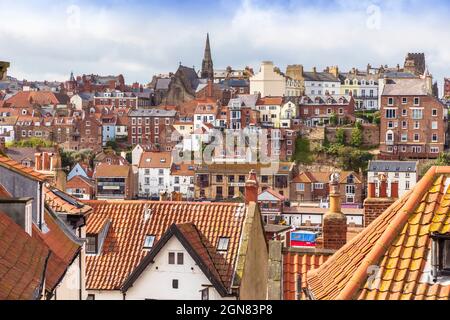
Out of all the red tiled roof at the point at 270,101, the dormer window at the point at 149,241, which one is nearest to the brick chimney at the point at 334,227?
Answer: the dormer window at the point at 149,241

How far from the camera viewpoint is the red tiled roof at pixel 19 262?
3.27m

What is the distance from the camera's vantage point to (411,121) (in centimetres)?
5444

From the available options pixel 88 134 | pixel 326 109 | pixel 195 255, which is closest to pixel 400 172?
pixel 326 109

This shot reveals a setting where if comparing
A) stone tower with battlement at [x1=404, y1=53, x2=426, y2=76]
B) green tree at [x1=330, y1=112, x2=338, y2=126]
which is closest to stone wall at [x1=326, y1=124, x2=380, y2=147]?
green tree at [x1=330, y1=112, x2=338, y2=126]

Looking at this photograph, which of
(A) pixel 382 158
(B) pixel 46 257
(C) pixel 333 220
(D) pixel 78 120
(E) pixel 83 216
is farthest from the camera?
(D) pixel 78 120

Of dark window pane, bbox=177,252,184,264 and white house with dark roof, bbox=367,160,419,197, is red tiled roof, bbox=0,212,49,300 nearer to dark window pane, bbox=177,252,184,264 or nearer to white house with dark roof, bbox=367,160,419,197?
dark window pane, bbox=177,252,184,264

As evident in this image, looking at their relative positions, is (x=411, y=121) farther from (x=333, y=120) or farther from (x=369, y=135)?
(x=333, y=120)

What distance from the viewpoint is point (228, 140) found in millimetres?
54719

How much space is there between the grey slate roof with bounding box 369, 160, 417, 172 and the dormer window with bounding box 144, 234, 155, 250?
38505 millimetres

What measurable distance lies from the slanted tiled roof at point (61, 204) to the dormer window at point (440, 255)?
3.69m

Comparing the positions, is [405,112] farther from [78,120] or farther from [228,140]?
[78,120]

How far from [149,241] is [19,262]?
16.6 feet
